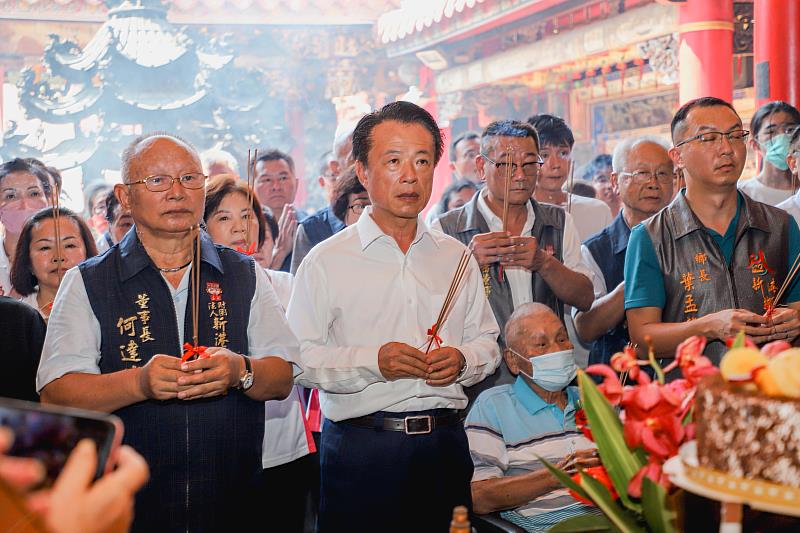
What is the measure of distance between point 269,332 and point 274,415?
59 centimetres

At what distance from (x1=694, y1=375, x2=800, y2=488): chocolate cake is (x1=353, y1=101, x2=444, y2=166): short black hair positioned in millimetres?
1269

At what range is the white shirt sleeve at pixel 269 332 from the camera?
207 centimetres

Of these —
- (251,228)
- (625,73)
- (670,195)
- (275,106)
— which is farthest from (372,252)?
(275,106)

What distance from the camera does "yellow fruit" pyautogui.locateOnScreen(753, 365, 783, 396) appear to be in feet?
3.48

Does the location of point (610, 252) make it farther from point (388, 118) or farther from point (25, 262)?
point (25, 262)

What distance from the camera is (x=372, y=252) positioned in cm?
225

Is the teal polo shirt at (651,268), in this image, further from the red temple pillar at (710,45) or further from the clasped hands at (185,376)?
the red temple pillar at (710,45)

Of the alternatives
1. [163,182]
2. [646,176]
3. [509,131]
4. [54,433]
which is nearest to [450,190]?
[646,176]

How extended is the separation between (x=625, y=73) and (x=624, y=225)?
4.02 metres

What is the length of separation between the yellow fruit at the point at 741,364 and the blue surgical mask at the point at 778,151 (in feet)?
8.84

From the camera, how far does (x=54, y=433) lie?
0.79m

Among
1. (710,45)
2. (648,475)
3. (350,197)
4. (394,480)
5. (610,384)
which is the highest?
(710,45)

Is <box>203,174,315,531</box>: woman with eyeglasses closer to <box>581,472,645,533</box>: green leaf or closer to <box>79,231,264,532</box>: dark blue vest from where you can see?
<box>79,231,264,532</box>: dark blue vest

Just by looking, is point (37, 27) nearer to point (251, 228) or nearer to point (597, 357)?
point (251, 228)
